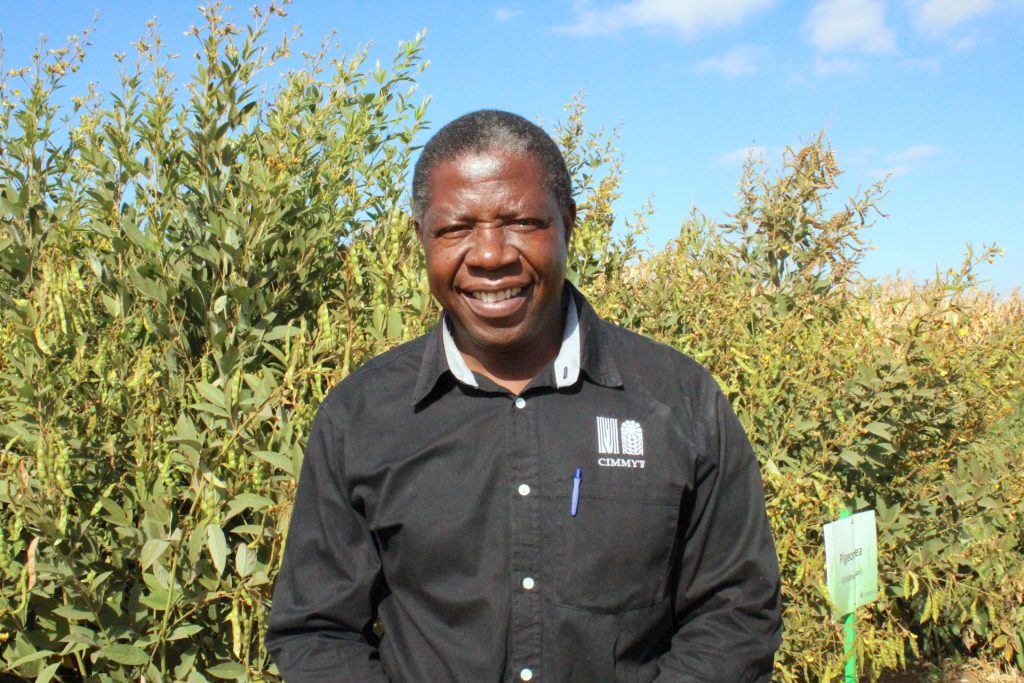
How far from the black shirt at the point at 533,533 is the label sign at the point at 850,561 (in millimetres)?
1222

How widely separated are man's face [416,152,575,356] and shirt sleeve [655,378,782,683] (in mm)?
418

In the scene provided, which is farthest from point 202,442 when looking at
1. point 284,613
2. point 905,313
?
point 905,313

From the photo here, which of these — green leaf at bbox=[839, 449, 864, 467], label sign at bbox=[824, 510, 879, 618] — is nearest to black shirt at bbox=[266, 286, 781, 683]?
label sign at bbox=[824, 510, 879, 618]

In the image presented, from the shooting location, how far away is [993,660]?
5305 millimetres

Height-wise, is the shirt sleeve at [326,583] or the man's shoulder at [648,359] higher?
the man's shoulder at [648,359]

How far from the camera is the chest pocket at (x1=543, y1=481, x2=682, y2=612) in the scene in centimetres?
190

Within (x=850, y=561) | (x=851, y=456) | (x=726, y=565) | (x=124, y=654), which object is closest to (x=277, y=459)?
(x=124, y=654)

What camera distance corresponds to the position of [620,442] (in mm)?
1981

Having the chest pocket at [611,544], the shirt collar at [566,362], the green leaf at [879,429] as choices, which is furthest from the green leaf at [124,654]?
the green leaf at [879,429]

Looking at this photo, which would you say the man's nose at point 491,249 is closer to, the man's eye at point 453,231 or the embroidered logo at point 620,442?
Result: the man's eye at point 453,231

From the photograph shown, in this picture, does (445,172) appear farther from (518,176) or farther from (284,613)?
(284,613)

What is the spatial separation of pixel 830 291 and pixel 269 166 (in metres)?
2.68

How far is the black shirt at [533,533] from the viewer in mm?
1902

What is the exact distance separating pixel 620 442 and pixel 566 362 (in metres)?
0.21
